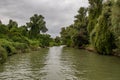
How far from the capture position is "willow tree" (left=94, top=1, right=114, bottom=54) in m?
→ 36.0

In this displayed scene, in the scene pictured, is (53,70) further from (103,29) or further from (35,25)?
(35,25)

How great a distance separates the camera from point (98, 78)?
615 inches

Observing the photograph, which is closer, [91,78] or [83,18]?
[91,78]

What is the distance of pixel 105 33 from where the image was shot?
119 feet

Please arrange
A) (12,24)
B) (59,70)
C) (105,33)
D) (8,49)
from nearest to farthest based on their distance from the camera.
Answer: (59,70), (8,49), (105,33), (12,24)

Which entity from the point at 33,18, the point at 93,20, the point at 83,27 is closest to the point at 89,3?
the point at 93,20

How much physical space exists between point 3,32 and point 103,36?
22.0 m

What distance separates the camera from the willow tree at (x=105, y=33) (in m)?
36.0

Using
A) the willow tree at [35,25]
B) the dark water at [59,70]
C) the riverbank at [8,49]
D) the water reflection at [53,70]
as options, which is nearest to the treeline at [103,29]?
the dark water at [59,70]

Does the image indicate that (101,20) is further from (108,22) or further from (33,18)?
(33,18)

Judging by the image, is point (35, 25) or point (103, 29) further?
point (35, 25)

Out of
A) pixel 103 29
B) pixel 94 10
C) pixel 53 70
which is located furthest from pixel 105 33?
pixel 53 70

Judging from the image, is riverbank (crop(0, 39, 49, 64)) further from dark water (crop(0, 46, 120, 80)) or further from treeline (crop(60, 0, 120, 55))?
treeline (crop(60, 0, 120, 55))

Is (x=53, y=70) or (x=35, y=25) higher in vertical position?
(x=35, y=25)
